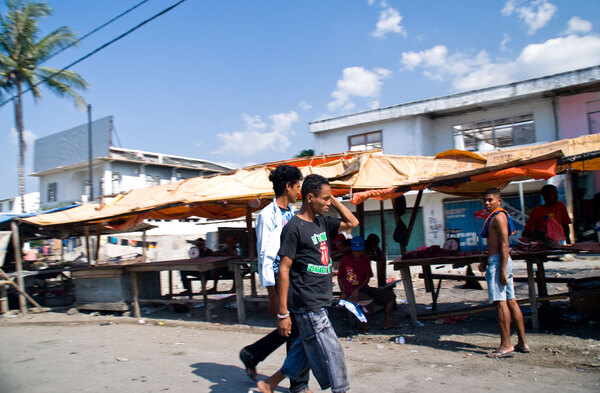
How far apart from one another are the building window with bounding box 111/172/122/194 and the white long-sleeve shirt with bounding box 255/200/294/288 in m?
22.8

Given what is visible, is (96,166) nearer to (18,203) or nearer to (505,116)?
(18,203)

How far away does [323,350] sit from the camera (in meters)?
2.91

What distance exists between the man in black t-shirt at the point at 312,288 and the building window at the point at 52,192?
28380 millimetres

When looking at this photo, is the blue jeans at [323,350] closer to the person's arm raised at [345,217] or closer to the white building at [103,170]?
the person's arm raised at [345,217]

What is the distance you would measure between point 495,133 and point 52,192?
26031 millimetres

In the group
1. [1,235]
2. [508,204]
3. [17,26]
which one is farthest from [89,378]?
[17,26]

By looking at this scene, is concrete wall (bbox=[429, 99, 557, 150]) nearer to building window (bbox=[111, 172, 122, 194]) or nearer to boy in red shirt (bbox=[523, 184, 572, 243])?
→ boy in red shirt (bbox=[523, 184, 572, 243])

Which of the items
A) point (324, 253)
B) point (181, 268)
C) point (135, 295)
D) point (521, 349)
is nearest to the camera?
point (324, 253)

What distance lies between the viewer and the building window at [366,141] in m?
19.9

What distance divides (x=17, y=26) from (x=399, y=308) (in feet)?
68.1

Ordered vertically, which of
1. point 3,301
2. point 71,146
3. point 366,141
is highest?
point 71,146

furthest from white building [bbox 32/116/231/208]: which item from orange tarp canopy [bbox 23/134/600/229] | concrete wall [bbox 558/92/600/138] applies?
concrete wall [bbox 558/92/600/138]

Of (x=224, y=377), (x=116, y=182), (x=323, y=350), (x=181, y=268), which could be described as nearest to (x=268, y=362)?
(x=224, y=377)

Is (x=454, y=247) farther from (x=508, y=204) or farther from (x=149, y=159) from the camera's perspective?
(x=149, y=159)
